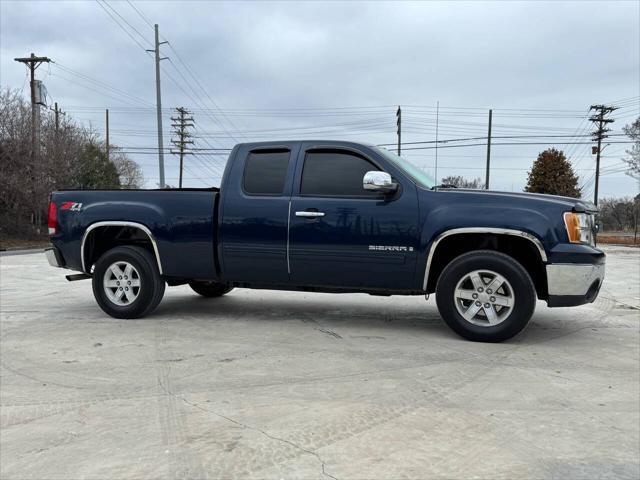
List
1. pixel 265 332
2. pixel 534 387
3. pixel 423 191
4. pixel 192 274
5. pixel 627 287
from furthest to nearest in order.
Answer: pixel 627 287, pixel 192 274, pixel 265 332, pixel 423 191, pixel 534 387

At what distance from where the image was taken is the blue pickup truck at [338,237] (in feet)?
15.7

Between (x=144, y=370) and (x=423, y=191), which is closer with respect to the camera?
(x=144, y=370)

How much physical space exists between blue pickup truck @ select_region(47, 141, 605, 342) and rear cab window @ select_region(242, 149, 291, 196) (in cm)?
1

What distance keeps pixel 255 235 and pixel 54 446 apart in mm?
2997

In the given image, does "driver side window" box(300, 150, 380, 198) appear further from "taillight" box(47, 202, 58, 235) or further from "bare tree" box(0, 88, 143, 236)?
"bare tree" box(0, 88, 143, 236)

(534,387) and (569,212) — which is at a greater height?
(569,212)

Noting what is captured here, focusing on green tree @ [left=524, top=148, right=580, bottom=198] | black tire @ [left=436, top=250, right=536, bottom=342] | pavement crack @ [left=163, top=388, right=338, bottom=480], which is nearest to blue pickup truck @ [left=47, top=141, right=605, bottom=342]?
black tire @ [left=436, top=250, right=536, bottom=342]

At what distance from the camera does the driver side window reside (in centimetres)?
529

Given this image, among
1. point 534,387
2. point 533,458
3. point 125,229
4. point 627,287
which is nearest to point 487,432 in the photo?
point 533,458

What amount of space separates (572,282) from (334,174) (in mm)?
2498

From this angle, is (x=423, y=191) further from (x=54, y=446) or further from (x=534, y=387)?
(x=54, y=446)

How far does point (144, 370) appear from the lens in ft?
13.5

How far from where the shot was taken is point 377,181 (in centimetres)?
486

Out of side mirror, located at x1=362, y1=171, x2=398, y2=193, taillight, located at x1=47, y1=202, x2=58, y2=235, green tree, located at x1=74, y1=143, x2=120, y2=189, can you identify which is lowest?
taillight, located at x1=47, y1=202, x2=58, y2=235
